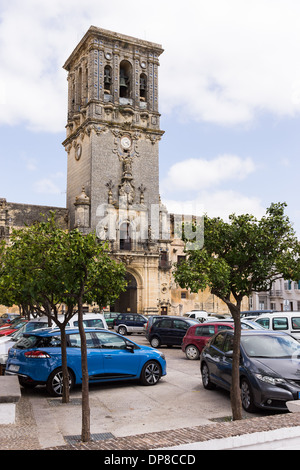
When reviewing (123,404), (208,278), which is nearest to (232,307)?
(208,278)

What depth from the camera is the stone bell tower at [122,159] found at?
143 ft

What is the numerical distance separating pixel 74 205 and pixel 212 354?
34.5 metres

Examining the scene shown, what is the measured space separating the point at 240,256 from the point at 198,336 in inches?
352

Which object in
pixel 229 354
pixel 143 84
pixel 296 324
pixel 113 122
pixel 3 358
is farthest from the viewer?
pixel 143 84

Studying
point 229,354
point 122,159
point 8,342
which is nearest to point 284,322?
point 229,354

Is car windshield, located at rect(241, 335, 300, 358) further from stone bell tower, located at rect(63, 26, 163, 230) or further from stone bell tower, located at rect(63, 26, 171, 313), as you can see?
stone bell tower, located at rect(63, 26, 163, 230)

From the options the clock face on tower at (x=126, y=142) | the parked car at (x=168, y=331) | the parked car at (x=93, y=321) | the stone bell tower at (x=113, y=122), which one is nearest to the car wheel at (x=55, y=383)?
the parked car at (x=93, y=321)

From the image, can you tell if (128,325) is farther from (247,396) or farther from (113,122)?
(247,396)

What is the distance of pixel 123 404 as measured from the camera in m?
10.4

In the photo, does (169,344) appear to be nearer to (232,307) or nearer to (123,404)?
(123,404)

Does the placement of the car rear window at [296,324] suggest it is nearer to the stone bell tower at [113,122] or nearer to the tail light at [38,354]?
the tail light at [38,354]

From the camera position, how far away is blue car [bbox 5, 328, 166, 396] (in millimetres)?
10766

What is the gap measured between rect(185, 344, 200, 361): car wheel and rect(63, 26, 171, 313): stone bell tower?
81.8ft

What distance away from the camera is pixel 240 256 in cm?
923
